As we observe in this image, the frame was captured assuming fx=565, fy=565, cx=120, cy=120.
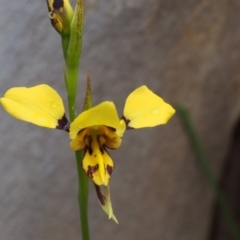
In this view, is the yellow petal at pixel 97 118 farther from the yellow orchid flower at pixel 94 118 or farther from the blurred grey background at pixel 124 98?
the blurred grey background at pixel 124 98

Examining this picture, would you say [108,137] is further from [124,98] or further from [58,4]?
[124,98]

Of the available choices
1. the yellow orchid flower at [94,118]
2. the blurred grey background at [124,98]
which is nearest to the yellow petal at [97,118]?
the yellow orchid flower at [94,118]

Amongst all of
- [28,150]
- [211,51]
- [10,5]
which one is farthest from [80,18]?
[211,51]

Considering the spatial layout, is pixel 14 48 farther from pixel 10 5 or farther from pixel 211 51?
pixel 211 51

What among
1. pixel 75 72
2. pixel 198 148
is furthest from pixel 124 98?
pixel 75 72

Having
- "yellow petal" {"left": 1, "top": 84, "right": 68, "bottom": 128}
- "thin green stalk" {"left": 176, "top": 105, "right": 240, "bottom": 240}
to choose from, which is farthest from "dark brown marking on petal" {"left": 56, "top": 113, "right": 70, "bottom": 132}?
"thin green stalk" {"left": 176, "top": 105, "right": 240, "bottom": 240}

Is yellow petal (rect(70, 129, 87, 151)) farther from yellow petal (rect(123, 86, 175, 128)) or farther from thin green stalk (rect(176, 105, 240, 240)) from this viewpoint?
thin green stalk (rect(176, 105, 240, 240))
